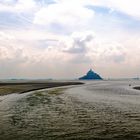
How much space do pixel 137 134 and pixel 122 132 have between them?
4.97 ft

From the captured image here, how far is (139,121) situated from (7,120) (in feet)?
49.8

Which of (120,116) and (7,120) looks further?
(120,116)

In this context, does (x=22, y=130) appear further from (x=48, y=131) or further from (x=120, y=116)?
(x=120, y=116)

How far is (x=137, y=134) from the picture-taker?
27.3m

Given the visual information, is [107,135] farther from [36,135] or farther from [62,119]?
[62,119]

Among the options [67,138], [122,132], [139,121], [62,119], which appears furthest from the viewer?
[62,119]

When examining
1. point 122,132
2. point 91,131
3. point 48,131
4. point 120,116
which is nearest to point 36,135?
point 48,131

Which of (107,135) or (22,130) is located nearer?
(107,135)

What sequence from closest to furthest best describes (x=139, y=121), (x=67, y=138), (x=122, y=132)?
(x=67, y=138) < (x=122, y=132) < (x=139, y=121)

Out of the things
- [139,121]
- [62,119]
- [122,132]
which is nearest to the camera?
[122,132]

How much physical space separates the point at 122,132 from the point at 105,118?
9063 mm

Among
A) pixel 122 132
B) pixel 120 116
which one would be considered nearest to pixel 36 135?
pixel 122 132

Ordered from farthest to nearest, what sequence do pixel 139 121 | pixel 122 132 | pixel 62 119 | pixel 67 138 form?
pixel 62 119, pixel 139 121, pixel 122 132, pixel 67 138

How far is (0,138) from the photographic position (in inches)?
1037
